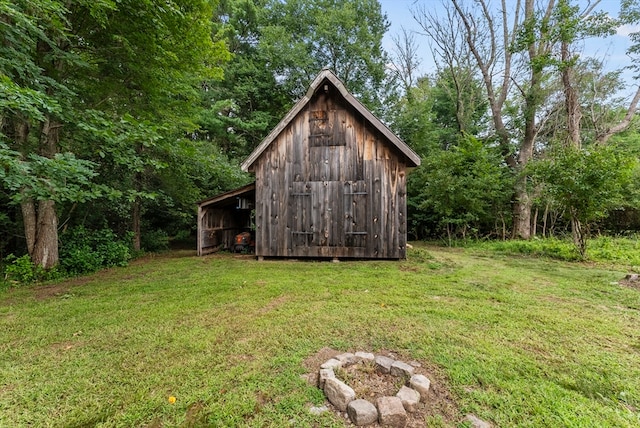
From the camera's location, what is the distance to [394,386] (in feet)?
7.20

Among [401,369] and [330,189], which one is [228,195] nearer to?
[330,189]

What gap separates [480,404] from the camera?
200 cm

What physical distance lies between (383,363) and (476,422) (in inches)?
30.8

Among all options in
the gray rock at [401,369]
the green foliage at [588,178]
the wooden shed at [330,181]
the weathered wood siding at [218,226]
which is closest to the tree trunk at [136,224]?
the weathered wood siding at [218,226]

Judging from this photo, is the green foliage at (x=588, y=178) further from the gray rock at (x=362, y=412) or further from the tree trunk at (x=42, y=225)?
the tree trunk at (x=42, y=225)

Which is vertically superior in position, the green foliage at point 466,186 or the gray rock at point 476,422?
Answer: the green foliage at point 466,186

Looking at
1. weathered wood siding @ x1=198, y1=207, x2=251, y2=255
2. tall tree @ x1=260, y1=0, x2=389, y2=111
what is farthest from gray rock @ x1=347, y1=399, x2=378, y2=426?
tall tree @ x1=260, y1=0, x2=389, y2=111

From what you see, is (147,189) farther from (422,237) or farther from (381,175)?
(422,237)

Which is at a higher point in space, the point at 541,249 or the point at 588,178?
the point at 588,178

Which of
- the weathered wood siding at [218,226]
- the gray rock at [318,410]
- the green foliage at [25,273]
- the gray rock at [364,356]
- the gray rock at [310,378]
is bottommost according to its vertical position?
the gray rock at [318,410]

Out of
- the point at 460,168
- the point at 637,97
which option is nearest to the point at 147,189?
the point at 460,168

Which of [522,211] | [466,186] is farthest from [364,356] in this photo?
[522,211]

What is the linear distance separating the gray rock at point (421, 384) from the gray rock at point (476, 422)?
0.96ft

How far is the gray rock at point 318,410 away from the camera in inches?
75.5
